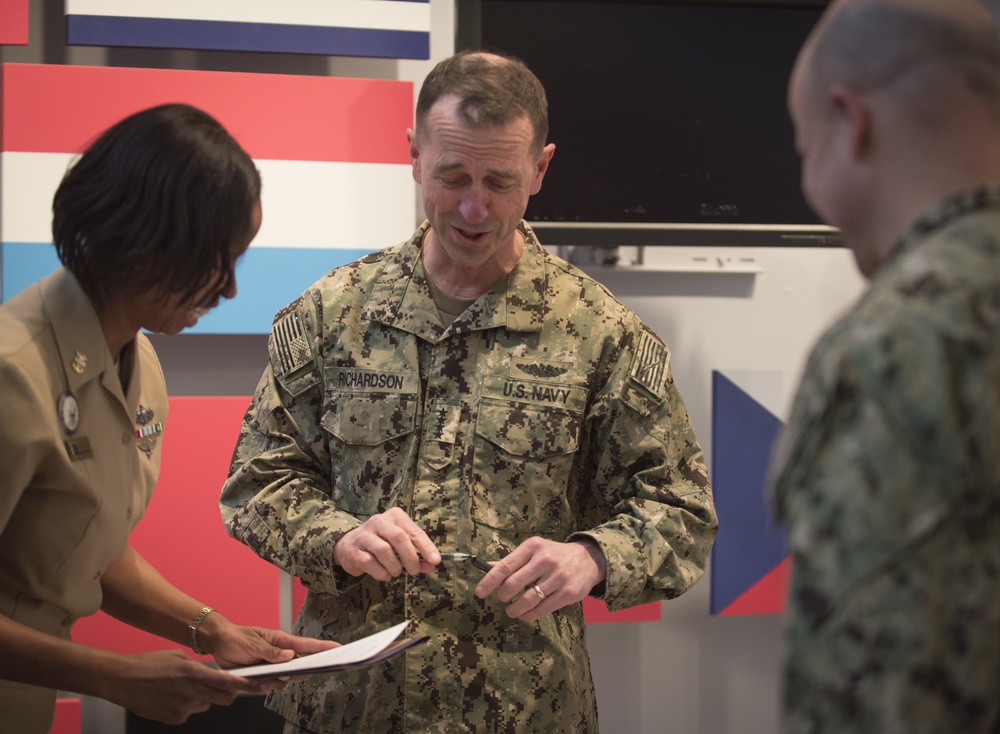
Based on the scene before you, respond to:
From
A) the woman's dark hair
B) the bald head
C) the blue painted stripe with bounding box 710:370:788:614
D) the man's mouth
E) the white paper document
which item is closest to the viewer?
the bald head

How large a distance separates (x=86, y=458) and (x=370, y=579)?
52 cm

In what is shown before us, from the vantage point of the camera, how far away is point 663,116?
9.68 feet

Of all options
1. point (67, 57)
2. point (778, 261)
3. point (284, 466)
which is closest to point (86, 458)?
point (284, 466)

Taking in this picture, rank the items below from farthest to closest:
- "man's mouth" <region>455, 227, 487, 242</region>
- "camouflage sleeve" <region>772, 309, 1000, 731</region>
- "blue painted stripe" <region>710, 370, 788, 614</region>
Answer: "blue painted stripe" <region>710, 370, 788, 614</region> → "man's mouth" <region>455, 227, 487, 242</region> → "camouflage sleeve" <region>772, 309, 1000, 731</region>

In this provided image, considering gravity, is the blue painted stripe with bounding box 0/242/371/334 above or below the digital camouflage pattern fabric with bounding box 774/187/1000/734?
above

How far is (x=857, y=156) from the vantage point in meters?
0.92

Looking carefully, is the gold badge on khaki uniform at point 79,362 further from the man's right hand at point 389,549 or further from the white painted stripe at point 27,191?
the white painted stripe at point 27,191

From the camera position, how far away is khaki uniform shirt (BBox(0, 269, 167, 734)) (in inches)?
55.0

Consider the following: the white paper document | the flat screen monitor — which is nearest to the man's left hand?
the white paper document

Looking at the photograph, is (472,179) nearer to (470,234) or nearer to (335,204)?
(470,234)

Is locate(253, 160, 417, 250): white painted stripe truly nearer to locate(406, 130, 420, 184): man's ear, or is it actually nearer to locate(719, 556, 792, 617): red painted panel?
locate(406, 130, 420, 184): man's ear

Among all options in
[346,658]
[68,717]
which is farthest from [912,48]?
[68,717]

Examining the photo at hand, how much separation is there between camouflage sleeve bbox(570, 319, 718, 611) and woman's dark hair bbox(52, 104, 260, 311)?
0.70m

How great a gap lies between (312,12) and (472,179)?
1.21 m
